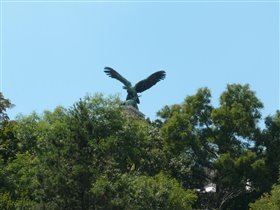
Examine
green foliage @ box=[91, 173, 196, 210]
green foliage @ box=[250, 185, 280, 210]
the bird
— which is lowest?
green foliage @ box=[91, 173, 196, 210]

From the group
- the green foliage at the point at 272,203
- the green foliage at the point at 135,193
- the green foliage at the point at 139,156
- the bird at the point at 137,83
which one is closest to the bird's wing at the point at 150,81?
the bird at the point at 137,83

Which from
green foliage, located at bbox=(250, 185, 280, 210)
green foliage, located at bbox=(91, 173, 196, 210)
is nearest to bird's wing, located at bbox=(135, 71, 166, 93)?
green foliage, located at bbox=(250, 185, 280, 210)

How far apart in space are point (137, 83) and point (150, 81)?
857 millimetres

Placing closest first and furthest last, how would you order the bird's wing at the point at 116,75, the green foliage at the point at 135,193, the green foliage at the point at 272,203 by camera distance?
the green foliage at the point at 135,193, the green foliage at the point at 272,203, the bird's wing at the point at 116,75

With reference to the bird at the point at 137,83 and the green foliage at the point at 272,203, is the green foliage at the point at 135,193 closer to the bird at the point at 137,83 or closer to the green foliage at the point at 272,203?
the green foliage at the point at 272,203

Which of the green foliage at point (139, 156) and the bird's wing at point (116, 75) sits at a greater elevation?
the bird's wing at point (116, 75)

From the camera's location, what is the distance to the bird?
41.1 meters

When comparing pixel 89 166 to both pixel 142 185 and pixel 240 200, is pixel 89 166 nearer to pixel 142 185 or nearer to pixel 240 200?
pixel 142 185

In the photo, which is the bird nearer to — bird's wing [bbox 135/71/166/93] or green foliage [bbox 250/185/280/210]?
bird's wing [bbox 135/71/166/93]

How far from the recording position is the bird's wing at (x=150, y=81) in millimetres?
41531

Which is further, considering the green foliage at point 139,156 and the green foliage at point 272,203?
the green foliage at point 272,203

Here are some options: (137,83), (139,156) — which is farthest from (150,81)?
(139,156)

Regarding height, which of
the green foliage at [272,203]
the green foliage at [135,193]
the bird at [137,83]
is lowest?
the green foliage at [135,193]

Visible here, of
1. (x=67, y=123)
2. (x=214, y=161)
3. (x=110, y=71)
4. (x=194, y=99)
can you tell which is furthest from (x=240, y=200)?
(x=67, y=123)
